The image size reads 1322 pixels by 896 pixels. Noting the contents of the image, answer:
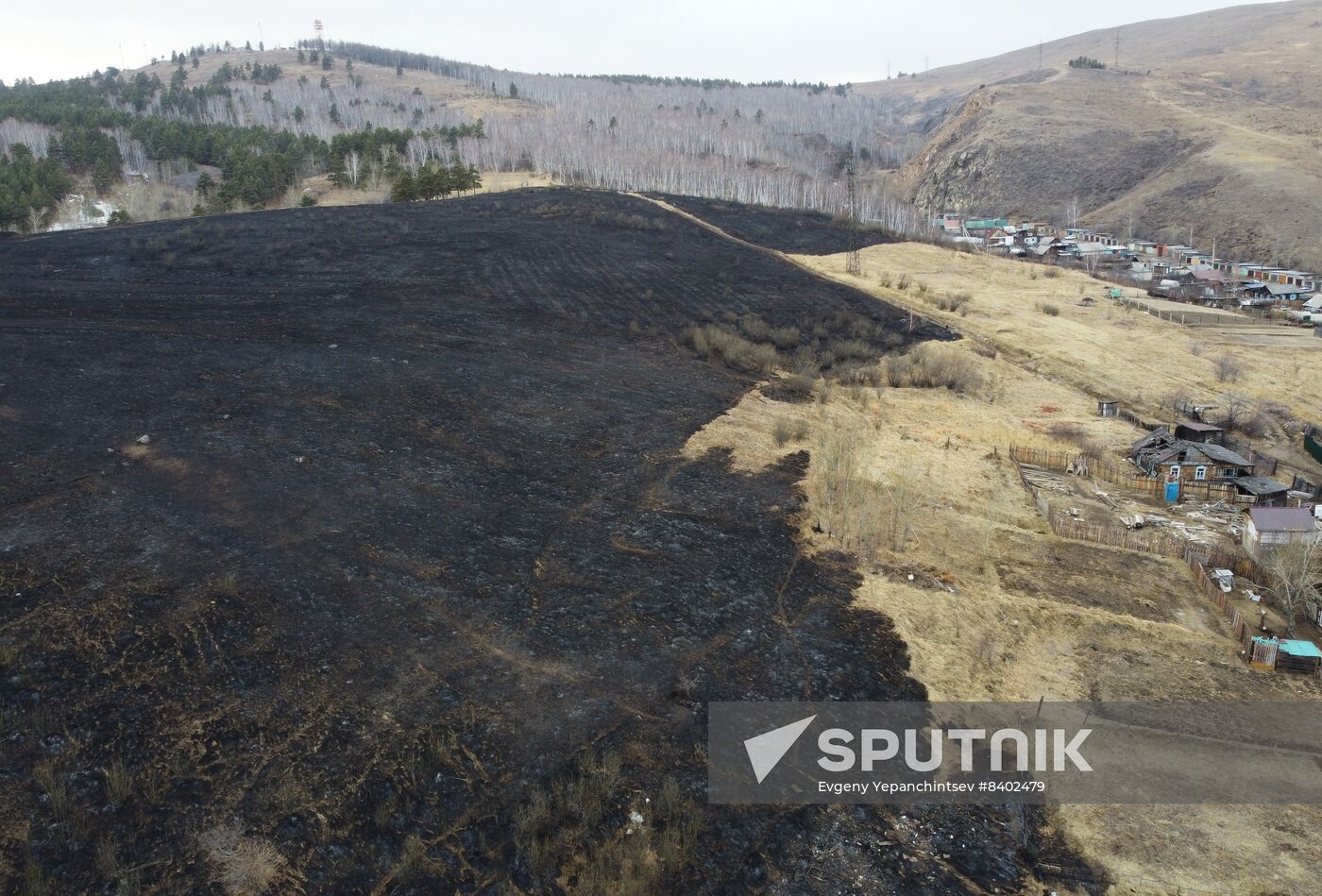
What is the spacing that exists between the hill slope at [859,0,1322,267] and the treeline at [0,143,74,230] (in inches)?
3976

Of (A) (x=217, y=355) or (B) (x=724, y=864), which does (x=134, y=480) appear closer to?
(A) (x=217, y=355)

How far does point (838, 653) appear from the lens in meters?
14.3

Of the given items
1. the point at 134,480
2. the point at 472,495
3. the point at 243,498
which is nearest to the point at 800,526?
the point at 472,495

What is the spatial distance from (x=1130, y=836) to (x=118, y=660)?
581 inches

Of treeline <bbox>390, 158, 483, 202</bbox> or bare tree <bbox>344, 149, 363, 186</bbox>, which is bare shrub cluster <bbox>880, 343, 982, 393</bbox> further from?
bare tree <bbox>344, 149, 363, 186</bbox>

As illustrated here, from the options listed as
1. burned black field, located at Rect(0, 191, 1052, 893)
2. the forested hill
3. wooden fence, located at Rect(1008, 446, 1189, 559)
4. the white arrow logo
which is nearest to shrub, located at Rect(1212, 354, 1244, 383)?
wooden fence, located at Rect(1008, 446, 1189, 559)

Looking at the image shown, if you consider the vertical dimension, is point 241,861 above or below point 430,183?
below

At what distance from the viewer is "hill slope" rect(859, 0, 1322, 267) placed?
261ft

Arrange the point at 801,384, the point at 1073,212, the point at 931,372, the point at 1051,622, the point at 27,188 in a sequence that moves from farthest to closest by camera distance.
→ the point at 1073,212
the point at 27,188
the point at 931,372
the point at 801,384
the point at 1051,622

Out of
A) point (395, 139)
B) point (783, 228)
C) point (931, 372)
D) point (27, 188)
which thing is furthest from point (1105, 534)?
point (395, 139)

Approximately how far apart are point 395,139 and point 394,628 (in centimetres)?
8966

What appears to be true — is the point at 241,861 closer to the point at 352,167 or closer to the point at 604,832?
the point at 604,832

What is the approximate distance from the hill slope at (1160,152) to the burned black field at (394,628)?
7702 cm

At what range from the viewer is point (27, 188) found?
60188 millimetres
